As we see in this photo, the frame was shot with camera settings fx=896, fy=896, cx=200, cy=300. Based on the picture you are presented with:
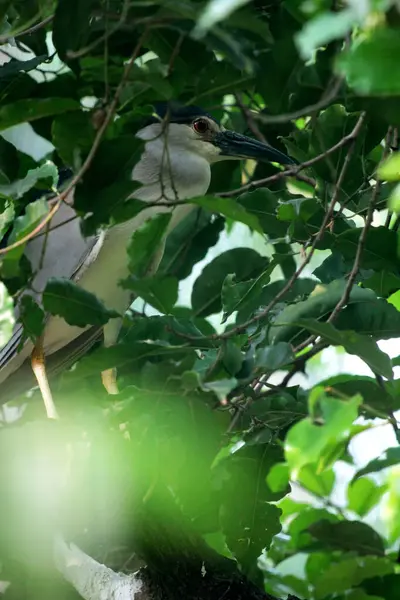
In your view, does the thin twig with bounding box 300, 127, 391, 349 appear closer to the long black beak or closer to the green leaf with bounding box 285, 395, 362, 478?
the green leaf with bounding box 285, 395, 362, 478

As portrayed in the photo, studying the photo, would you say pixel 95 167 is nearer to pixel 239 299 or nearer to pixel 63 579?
pixel 239 299

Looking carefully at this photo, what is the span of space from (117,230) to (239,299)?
695mm

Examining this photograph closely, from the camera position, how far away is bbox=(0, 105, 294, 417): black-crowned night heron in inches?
65.6

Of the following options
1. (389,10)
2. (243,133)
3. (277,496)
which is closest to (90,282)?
(243,133)

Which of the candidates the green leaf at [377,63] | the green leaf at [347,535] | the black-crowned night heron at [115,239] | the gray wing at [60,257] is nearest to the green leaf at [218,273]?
the black-crowned night heron at [115,239]

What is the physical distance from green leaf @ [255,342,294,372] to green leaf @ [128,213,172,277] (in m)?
0.15

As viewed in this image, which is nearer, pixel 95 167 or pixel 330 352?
pixel 95 167

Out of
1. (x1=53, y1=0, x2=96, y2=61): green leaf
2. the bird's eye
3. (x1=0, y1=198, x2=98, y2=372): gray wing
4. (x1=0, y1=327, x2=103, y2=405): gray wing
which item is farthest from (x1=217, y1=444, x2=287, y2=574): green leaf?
the bird's eye

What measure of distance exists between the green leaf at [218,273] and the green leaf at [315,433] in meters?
0.82

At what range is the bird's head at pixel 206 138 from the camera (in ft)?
5.67

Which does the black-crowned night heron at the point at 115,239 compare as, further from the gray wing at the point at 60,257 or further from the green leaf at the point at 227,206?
the green leaf at the point at 227,206

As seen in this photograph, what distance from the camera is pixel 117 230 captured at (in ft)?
5.60

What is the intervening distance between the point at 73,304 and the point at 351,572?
36 cm

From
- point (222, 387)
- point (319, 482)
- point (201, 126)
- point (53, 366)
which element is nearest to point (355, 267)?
point (222, 387)
